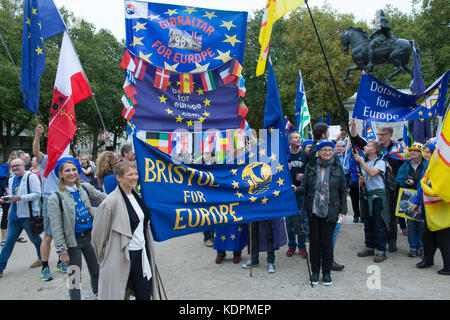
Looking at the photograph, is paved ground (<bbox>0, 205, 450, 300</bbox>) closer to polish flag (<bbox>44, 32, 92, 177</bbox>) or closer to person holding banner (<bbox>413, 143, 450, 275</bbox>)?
person holding banner (<bbox>413, 143, 450, 275</bbox>)

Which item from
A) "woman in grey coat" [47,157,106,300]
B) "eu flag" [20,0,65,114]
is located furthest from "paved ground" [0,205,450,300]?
"eu flag" [20,0,65,114]

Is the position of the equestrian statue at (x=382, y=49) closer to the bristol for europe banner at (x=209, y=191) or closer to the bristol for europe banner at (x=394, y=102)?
the bristol for europe banner at (x=394, y=102)

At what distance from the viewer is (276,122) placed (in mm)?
5000

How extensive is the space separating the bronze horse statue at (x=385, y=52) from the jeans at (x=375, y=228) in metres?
5.10

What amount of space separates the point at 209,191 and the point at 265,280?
1658 millimetres

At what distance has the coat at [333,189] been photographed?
4.80 m

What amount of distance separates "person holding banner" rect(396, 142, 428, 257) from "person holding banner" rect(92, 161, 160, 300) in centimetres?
457

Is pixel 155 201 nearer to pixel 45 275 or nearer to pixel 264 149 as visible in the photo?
pixel 264 149

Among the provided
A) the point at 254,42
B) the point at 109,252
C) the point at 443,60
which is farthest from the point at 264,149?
the point at 254,42

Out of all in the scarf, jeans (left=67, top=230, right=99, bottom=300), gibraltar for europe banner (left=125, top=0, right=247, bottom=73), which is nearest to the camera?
jeans (left=67, top=230, right=99, bottom=300)

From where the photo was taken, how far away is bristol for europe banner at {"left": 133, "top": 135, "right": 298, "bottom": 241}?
3.81 meters

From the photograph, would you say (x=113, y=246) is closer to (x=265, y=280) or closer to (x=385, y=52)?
(x=265, y=280)

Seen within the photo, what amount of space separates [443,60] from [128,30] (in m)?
23.8
